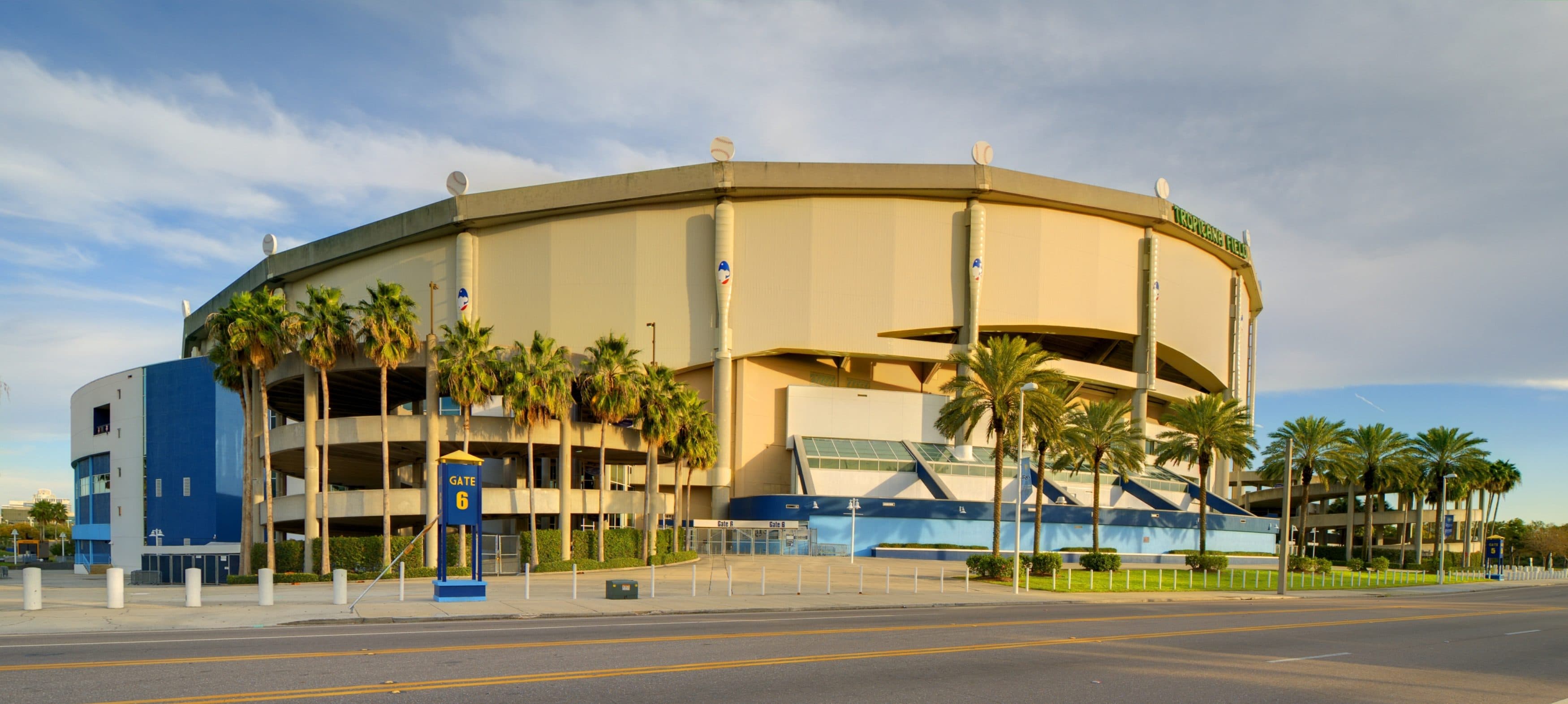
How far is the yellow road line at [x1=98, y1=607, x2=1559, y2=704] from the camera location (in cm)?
1176

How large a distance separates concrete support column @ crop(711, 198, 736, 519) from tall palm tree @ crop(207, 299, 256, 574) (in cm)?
2900

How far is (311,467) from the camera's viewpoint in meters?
49.1

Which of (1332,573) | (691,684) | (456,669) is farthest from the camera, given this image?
(1332,573)

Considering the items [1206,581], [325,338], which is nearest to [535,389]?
[325,338]

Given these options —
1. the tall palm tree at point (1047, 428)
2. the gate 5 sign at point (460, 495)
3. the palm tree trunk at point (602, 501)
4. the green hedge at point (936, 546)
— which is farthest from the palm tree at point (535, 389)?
the green hedge at point (936, 546)

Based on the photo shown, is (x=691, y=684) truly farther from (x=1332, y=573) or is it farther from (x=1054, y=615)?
(x=1332, y=573)

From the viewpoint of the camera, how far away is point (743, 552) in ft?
215

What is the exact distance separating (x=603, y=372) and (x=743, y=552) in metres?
20.2

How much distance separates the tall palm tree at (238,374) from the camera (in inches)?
1859

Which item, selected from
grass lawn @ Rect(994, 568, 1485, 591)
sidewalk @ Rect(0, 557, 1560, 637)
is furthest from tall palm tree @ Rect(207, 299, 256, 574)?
grass lawn @ Rect(994, 568, 1485, 591)

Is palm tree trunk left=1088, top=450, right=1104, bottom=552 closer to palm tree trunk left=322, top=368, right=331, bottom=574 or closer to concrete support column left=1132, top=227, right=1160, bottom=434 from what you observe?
concrete support column left=1132, top=227, right=1160, bottom=434

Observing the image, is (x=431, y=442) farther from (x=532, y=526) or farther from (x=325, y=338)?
(x=325, y=338)

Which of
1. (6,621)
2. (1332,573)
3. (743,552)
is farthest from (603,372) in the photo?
(1332,573)

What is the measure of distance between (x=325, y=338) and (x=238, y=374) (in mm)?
7102
